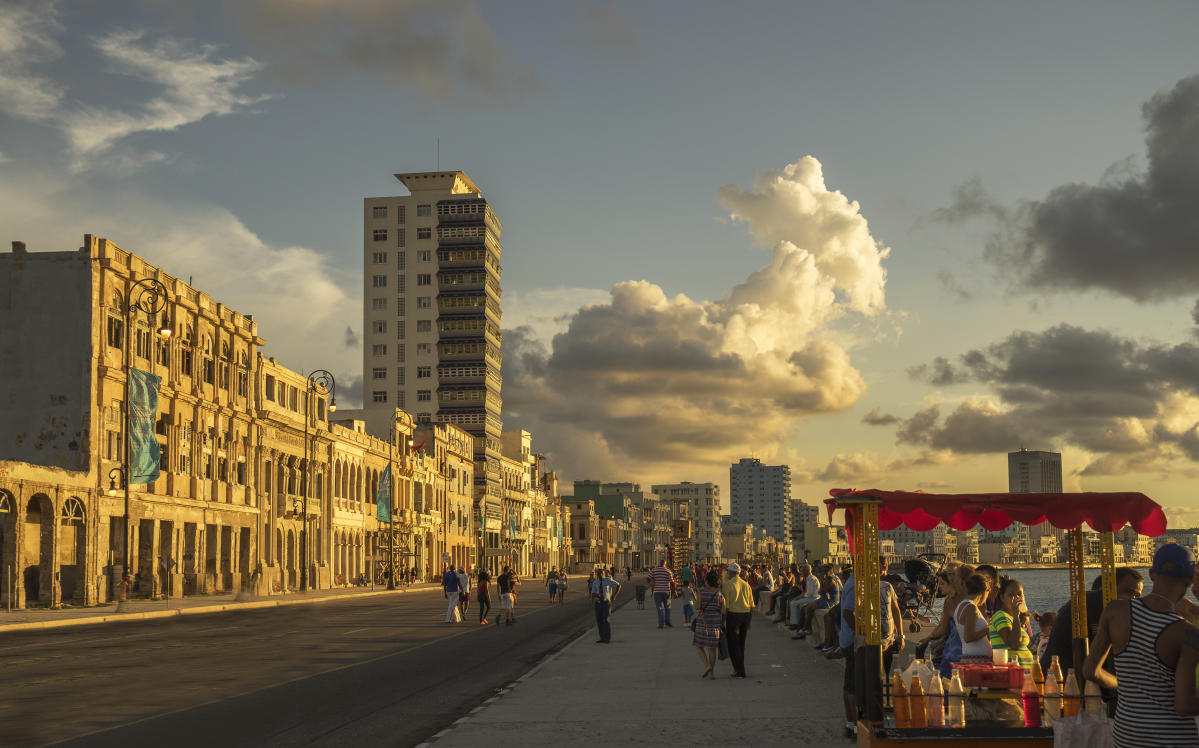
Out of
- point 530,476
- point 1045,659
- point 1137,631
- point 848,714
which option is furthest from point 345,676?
point 530,476

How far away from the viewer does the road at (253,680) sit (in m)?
14.2

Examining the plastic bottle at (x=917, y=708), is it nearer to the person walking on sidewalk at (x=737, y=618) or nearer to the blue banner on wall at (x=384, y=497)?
the person walking on sidewalk at (x=737, y=618)

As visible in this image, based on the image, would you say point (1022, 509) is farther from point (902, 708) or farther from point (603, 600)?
point (603, 600)

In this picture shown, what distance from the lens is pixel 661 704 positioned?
16.4 meters

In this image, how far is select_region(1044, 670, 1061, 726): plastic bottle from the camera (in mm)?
9633

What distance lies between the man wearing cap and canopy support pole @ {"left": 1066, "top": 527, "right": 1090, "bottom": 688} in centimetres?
427

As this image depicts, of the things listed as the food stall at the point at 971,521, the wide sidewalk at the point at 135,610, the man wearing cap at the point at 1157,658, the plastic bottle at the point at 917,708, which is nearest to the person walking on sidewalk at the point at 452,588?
the wide sidewalk at the point at 135,610

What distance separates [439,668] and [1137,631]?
1852 centimetres

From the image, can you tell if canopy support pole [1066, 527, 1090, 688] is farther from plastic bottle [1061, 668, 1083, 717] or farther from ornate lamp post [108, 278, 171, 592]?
ornate lamp post [108, 278, 171, 592]

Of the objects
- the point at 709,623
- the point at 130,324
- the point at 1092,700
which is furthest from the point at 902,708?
the point at 130,324

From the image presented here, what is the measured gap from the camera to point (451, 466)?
120438mm

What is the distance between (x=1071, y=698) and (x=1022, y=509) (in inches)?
113

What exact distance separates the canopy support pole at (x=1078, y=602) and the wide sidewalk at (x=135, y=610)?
106ft

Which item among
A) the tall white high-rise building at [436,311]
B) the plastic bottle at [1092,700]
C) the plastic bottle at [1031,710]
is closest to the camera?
the plastic bottle at [1092,700]
